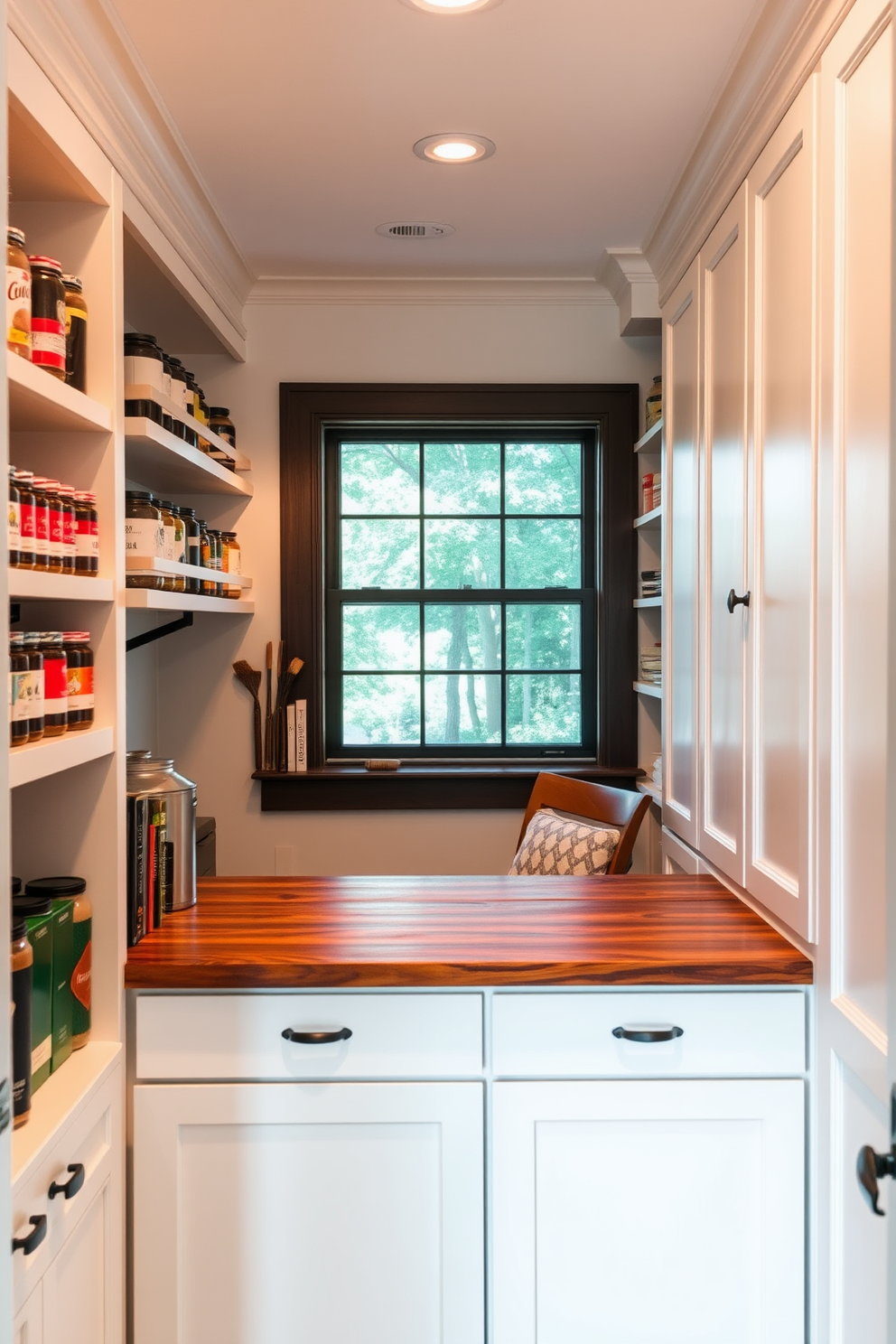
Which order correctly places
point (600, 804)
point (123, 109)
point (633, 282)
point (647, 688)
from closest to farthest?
point (123, 109)
point (600, 804)
point (633, 282)
point (647, 688)

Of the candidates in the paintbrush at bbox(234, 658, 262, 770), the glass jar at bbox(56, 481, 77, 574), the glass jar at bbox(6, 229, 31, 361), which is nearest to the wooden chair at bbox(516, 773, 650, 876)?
the paintbrush at bbox(234, 658, 262, 770)

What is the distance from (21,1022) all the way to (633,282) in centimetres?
245

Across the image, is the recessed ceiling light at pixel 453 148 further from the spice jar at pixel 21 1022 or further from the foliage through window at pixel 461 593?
the spice jar at pixel 21 1022

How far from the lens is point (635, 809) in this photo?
2.58m

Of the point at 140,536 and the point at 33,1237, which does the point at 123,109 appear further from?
the point at 33,1237

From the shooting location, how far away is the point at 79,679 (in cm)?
166

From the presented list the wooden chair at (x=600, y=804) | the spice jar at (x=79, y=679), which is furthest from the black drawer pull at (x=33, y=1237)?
the wooden chair at (x=600, y=804)

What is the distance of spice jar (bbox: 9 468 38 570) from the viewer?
1.41 m

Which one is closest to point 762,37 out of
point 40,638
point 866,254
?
point 866,254

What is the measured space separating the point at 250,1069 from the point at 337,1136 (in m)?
0.18

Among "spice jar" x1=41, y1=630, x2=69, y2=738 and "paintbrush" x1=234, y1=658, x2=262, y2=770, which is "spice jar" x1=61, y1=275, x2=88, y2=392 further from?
"paintbrush" x1=234, y1=658, x2=262, y2=770

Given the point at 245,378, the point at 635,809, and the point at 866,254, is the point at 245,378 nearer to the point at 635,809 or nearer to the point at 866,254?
the point at 635,809

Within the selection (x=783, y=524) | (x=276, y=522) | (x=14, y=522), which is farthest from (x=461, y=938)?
(x=276, y=522)

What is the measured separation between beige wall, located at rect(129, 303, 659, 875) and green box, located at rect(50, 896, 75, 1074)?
1.68 meters
